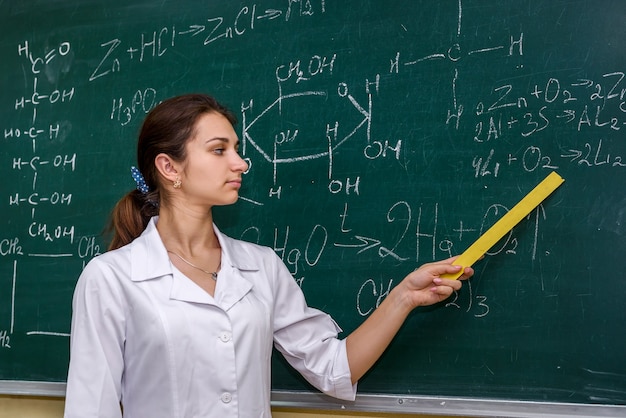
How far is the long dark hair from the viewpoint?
2111 mm

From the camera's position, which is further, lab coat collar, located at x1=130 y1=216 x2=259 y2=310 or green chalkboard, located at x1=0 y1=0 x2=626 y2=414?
green chalkboard, located at x1=0 y1=0 x2=626 y2=414

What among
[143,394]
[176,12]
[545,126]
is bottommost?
[143,394]

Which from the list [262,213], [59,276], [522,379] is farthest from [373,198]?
[59,276]

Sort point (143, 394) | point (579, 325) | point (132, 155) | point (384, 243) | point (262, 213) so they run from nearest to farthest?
point (143, 394)
point (579, 325)
point (384, 243)
point (262, 213)
point (132, 155)

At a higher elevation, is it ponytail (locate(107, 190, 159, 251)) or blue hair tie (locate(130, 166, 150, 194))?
blue hair tie (locate(130, 166, 150, 194))

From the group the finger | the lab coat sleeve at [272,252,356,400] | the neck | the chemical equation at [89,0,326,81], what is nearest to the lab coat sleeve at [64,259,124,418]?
the neck

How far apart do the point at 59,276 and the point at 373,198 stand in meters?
1.25

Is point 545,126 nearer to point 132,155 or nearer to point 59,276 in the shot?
point 132,155

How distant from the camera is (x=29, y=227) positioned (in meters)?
2.81

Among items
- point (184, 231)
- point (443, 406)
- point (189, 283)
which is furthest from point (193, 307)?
point (443, 406)

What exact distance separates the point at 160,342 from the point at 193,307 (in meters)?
0.13

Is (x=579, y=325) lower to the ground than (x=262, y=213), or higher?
lower

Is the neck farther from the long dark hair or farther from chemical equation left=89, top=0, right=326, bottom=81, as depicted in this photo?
chemical equation left=89, top=0, right=326, bottom=81

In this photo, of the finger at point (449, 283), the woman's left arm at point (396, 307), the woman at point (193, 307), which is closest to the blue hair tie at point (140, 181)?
the woman at point (193, 307)
